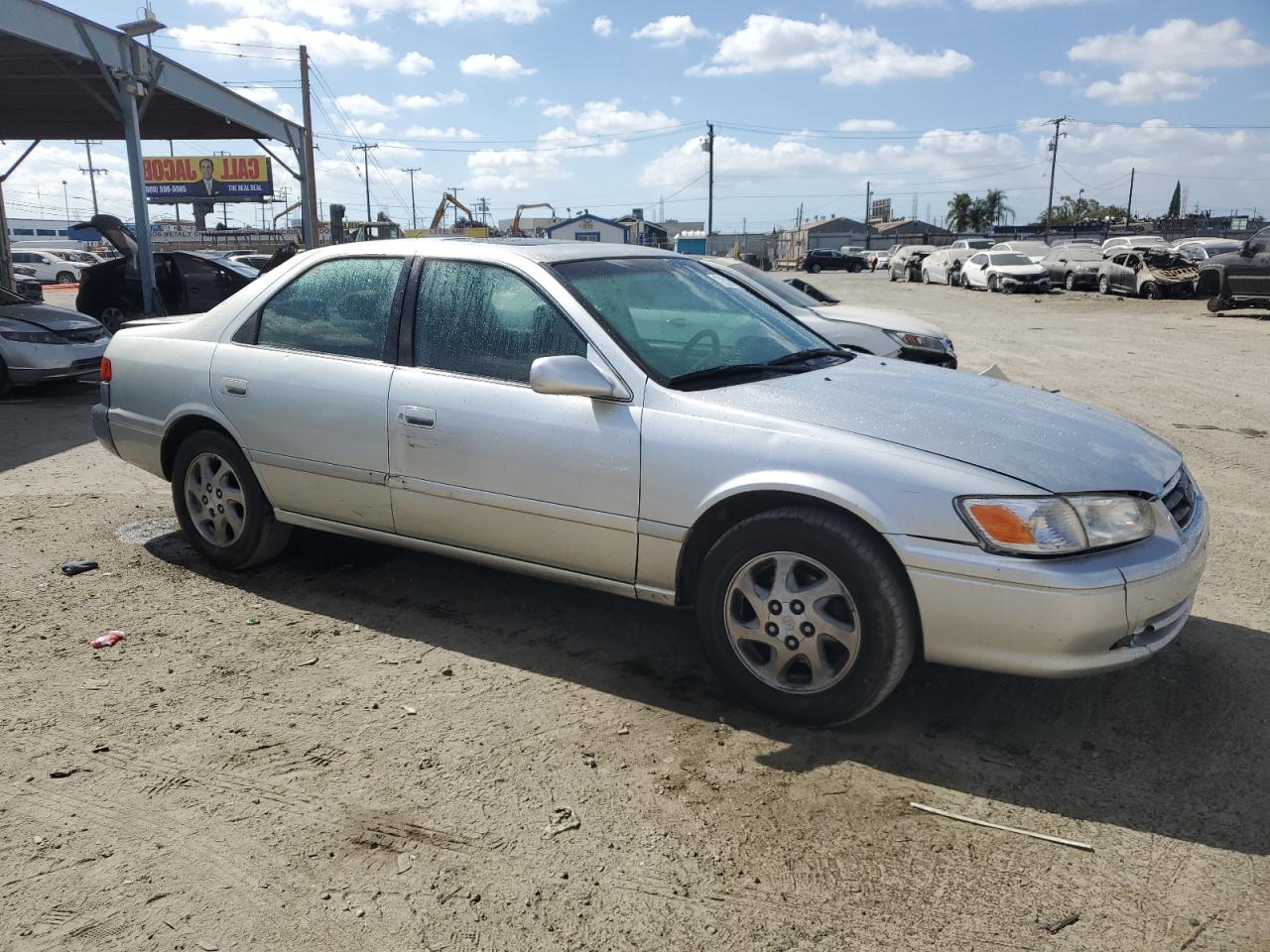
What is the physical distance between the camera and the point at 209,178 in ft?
238

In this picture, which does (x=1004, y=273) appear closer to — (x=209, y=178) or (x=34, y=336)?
(x=34, y=336)

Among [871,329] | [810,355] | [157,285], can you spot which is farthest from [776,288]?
[157,285]

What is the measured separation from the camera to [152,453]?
500 cm

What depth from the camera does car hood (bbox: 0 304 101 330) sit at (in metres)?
10.6

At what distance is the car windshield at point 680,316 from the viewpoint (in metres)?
3.82

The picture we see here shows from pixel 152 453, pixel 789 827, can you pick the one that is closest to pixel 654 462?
pixel 789 827

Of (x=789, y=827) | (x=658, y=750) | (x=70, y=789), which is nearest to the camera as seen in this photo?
(x=789, y=827)

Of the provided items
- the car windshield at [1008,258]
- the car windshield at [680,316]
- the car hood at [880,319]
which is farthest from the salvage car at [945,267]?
the car windshield at [680,316]

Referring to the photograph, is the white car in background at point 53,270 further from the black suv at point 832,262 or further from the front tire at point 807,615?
the front tire at point 807,615

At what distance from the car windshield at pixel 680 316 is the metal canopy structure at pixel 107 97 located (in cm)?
988

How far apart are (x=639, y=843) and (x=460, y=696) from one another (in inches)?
44.1

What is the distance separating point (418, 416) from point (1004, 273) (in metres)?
30.0

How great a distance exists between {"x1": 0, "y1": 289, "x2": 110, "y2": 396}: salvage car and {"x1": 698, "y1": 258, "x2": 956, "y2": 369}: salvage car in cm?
690

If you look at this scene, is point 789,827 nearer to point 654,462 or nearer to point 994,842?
point 994,842
